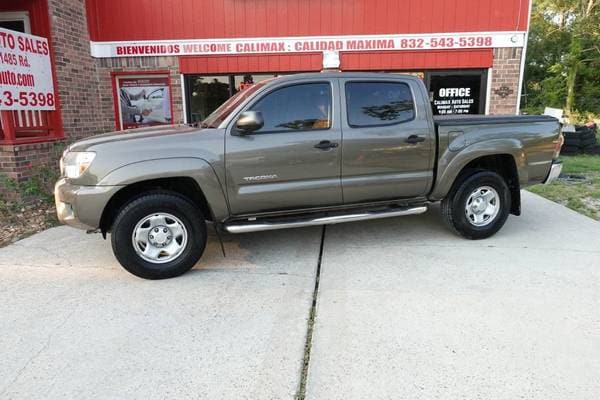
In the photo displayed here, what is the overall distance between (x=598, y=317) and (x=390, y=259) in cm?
179

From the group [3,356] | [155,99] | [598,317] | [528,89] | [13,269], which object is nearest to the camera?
[3,356]

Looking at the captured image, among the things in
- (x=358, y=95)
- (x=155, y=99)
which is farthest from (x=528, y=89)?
(x=358, y=95)

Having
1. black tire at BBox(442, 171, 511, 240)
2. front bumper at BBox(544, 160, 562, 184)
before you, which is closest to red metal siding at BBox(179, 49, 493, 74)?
front bumper at BBox(544, 160, 562, 184)

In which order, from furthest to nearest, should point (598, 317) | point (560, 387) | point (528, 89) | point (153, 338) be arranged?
1. point (528, 89)
2. point (598, 317)
3. point (153, 338)
4. point (560, 387)

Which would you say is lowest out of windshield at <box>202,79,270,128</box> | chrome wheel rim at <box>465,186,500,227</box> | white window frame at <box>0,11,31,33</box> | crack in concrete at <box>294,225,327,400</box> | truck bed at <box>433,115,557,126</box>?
crack in concrete at <box>294,225,327,400</box>

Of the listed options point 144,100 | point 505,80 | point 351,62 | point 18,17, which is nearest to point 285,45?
point 351,62

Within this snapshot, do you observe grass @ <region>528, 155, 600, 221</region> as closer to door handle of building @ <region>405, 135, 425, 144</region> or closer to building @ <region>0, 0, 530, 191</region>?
building @ <region>0, 0, 530, 191</region>

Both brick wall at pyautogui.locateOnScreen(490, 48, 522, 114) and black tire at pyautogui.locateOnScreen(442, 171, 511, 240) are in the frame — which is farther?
brick wall at pyautogui.locateOnScreen(490, 48, 522, 114)

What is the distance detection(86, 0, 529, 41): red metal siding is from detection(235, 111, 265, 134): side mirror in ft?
19.8

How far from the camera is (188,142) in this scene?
3910 millimetres

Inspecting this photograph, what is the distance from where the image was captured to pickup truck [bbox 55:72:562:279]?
12.6ft

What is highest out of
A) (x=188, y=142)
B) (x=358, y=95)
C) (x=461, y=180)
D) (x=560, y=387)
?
(x=358, y=95)

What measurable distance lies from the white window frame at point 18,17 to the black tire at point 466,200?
8.33 m

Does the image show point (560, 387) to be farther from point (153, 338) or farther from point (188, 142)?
point (188, 142)
